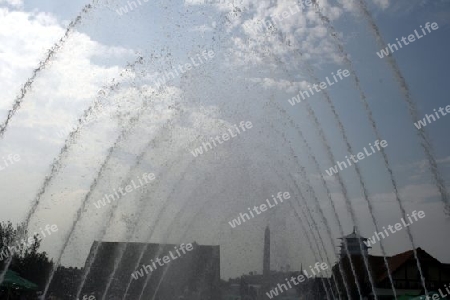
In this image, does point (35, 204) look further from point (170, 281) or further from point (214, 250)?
point (214, 250)

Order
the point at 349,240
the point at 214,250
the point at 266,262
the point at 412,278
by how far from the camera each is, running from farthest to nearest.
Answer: the point at 266,262 → the point at 349,240 → the point at 214,250 → the point at 412,278

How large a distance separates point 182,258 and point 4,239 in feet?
83.9

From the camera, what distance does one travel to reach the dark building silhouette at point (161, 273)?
64.1 m

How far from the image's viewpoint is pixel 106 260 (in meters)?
70.2

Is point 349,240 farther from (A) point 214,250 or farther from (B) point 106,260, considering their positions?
(B) point 106,260

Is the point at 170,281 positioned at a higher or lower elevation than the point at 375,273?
lower

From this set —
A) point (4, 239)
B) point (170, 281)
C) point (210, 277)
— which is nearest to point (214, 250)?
point (210, 277)

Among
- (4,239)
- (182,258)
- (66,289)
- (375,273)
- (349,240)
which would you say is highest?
(349,240)

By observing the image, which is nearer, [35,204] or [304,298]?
[35,204]

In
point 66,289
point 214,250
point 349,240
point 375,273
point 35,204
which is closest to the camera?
point 35,204

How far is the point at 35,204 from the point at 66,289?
51.0m

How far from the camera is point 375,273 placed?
58.6 metres

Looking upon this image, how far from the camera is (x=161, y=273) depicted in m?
67.1

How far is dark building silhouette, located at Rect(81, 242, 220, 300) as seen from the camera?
210 feet
